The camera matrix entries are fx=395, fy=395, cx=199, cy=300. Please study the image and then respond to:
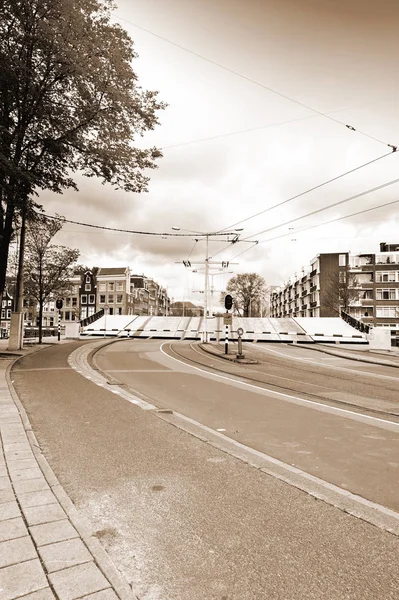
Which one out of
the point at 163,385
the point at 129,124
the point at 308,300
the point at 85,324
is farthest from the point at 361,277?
the point at 163,385

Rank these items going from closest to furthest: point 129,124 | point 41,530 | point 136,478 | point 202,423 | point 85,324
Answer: point 41,530
point 136,478
point 202,423
point 129,124
point 85,324

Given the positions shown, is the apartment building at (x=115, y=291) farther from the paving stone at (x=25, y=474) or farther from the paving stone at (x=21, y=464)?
the paving stone at (x=25, y=474)

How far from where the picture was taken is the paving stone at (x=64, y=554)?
97.3 inches

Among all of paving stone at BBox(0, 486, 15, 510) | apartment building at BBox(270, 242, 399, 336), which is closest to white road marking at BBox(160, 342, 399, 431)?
paving stone at BBox(0, 486, 15, 510)

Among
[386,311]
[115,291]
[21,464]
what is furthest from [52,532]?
[115,291]

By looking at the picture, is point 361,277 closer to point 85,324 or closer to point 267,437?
point 85,324

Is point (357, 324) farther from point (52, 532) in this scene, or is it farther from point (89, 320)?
point (52, 532)

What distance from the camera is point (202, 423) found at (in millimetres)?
6402

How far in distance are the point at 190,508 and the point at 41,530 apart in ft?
3.91

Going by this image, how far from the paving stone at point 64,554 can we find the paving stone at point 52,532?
0.06 meters

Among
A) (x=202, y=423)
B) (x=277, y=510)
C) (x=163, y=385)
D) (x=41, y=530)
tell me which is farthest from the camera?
(x=163, y=385)

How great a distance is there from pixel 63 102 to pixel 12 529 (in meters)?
16.0

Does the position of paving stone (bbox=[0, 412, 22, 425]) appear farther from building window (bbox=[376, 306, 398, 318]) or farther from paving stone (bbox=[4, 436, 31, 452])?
building window (bbox=[376, 306, 398, 318])

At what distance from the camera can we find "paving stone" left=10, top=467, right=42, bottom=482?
384 centimetres
